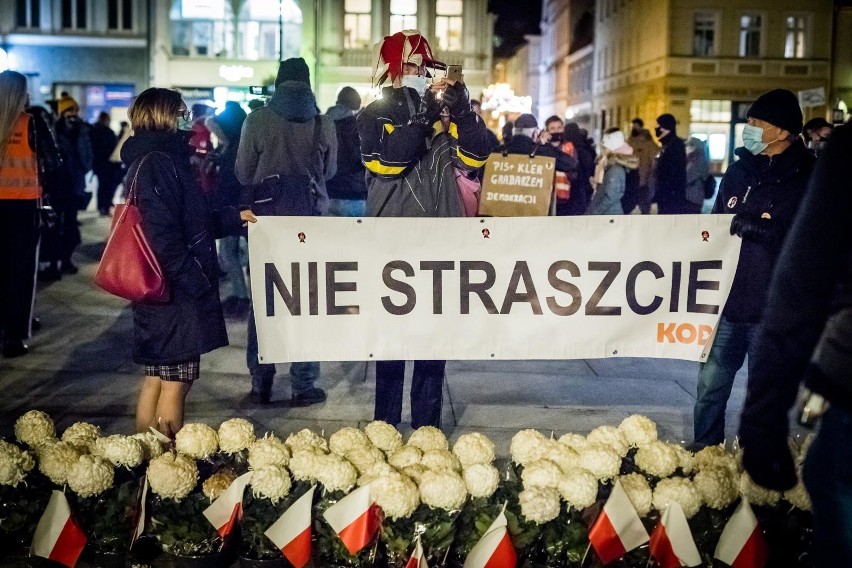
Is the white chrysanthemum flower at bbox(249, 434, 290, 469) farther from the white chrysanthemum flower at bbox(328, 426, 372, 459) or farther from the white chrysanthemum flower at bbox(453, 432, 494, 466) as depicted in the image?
the white chrysanthemum flower at bbox(453, 432, 494, 466)

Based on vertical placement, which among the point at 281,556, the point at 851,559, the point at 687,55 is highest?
the point at 687,55

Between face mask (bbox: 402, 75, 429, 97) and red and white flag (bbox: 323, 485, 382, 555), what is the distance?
2.36m

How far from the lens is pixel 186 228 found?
511 centimetres

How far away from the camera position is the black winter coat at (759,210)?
5.35 metres

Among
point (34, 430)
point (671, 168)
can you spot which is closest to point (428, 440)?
point (34, 430)

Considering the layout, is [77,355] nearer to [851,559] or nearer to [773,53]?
[851,559]

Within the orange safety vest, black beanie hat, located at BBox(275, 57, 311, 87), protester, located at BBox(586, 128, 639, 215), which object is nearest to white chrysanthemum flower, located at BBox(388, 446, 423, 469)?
black beanie hat, located at BBox(275, 57, 311, 87)

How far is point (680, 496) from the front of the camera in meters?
4.15

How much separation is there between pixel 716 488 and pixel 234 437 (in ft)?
6.68

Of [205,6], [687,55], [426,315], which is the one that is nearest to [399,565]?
[426,315]

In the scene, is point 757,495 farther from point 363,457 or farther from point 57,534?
point 57,534

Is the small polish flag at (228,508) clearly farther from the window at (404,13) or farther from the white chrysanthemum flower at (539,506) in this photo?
the window at (404,13)

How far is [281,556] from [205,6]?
3566 centimetres

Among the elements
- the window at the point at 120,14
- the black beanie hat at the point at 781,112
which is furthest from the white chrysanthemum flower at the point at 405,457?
the window at the point at 120,14
